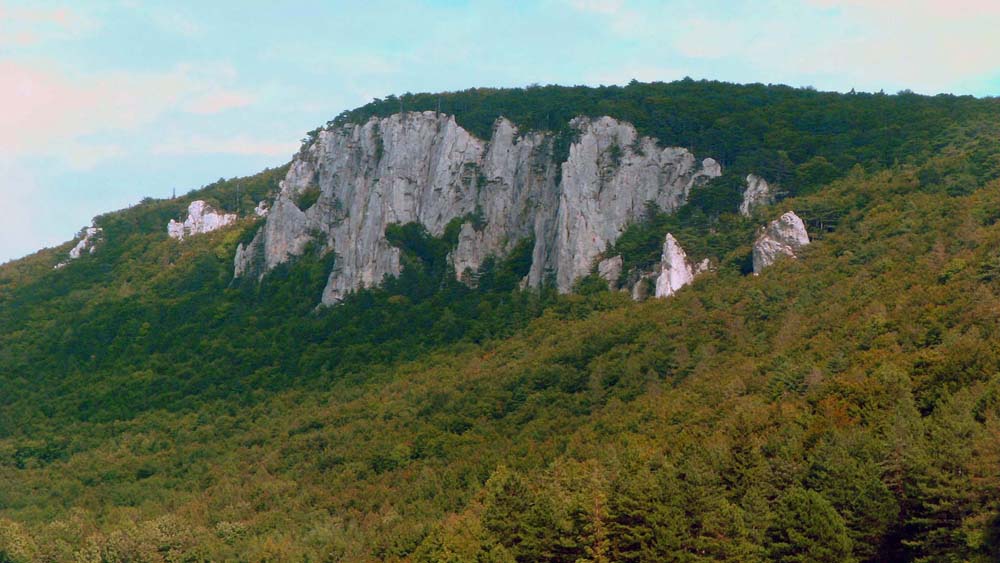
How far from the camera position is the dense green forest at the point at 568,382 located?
42.4 meters

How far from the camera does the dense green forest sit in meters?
42.4

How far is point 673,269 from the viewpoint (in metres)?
86.9

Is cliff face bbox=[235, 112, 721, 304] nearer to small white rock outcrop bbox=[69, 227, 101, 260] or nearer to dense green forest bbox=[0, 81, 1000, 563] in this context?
dense green forest bbox=[0, 81, 1000, 563]

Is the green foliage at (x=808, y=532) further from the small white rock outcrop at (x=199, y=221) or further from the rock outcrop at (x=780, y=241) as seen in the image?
the small white rock outcrop at (x=199, y=221)

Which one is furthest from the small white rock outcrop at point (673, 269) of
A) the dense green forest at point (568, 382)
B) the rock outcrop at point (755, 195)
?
the rock outcrop at point (755, 195)

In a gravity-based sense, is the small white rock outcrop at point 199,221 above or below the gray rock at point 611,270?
above

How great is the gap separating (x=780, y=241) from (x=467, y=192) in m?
30.0

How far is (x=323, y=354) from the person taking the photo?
98.1 m

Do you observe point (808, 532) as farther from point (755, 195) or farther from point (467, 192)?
point (467, 192)

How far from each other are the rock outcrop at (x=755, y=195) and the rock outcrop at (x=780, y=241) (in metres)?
8.93

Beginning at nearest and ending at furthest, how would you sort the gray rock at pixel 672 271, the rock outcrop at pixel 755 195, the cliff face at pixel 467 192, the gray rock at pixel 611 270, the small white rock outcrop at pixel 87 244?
the gray rock at pixel 672 271, the gray rock at pixel 611 270, the rock outcrop at pixel 755 195, the cliff face at pixel 467 192, the small white rock outcrop at pixel 87 244

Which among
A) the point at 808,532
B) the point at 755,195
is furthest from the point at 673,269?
the point at 808,532

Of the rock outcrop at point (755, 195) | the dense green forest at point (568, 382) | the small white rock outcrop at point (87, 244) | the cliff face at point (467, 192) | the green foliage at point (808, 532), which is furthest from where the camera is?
the small white rock outcrop at point (87, 244)

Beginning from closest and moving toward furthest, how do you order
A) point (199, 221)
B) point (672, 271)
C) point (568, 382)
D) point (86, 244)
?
point (568, 382) < point (672, 271) < point (86, 244) < point (199, 221)
